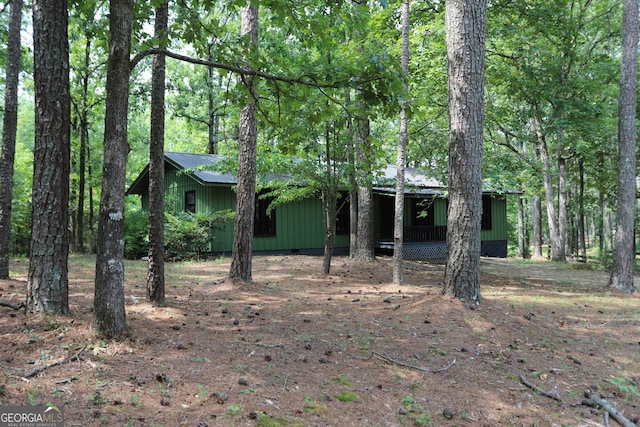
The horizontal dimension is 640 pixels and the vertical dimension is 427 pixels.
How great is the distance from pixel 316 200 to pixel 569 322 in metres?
13.5

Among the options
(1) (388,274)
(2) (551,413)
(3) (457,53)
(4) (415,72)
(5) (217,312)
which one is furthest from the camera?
(4) (415,72)

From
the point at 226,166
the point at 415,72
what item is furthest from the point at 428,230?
the point at 226,166

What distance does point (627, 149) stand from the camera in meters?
Result: 10.2

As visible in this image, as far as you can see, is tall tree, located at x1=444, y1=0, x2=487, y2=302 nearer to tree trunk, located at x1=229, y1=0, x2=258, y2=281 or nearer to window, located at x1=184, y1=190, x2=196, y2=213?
tree trunk, located at x1=229, y1=0, x2=258, y2=281

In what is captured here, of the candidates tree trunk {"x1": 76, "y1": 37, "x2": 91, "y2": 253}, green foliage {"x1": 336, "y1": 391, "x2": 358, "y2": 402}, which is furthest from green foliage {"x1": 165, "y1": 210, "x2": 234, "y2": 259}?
green foliage {"x1": 336, "y1": 391, "x2": 358, "y2": 402}

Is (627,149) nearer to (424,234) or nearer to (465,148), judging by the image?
(465,148)

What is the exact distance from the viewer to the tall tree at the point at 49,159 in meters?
4.39

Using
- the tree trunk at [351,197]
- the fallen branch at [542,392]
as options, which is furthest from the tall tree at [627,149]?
the fallen branch at [542,392]

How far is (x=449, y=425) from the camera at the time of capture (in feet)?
11.3

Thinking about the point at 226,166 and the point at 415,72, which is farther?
the point at 415,72

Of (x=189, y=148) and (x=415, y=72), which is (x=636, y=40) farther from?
(x=189, y=148)

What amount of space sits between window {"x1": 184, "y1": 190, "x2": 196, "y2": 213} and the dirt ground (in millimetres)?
10388

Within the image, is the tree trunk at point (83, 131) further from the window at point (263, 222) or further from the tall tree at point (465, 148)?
the tall tree at point (465, 148)

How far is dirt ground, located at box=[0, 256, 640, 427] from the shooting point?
3264mm
